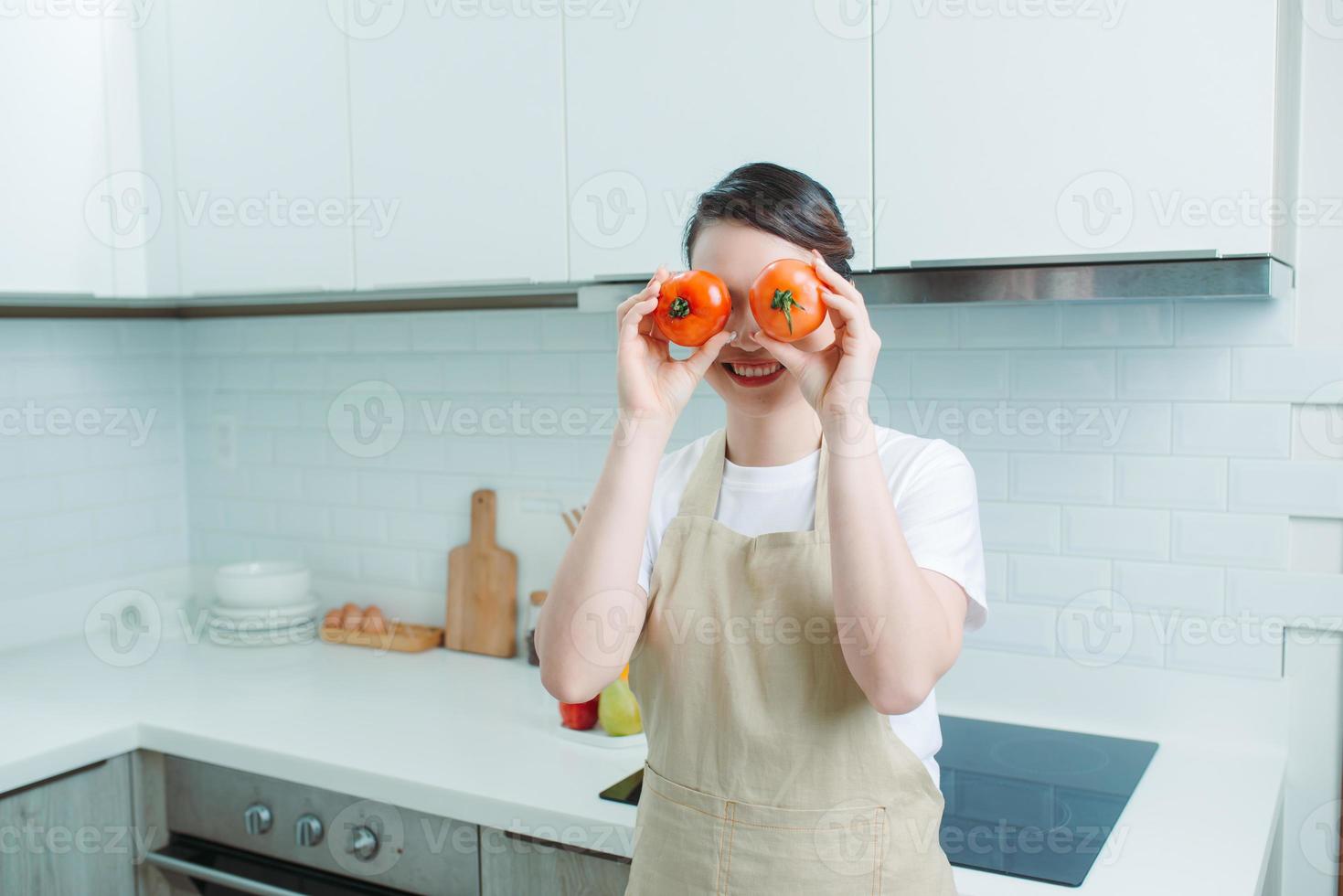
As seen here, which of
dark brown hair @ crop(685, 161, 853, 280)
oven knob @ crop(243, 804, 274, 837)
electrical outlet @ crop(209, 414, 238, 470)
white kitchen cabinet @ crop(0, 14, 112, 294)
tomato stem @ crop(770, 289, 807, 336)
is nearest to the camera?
tomato stem @ crop(770, 289, 807, 336)

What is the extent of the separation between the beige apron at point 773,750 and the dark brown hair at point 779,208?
0.78 ft

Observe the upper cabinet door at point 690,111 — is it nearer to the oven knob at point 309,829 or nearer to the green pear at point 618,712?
the green pear at point 618,712

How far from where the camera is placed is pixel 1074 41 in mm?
1466

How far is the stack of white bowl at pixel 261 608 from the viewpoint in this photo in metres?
2.49

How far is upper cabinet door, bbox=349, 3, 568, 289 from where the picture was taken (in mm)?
1854

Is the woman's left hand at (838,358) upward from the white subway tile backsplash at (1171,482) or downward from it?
upward

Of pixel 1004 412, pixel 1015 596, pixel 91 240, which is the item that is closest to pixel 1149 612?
pixel 1015 596

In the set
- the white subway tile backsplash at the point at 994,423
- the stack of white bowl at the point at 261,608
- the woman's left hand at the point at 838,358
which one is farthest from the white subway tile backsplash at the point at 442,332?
the woman's left hand at the point at 838,358

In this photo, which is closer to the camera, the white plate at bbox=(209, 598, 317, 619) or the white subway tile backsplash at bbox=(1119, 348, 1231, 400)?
the white subway tile backsplash at bbox=(1119, 348, 1231, 400)

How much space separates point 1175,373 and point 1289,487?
0.75 ft

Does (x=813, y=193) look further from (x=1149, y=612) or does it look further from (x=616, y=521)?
(x=1149, y=612)

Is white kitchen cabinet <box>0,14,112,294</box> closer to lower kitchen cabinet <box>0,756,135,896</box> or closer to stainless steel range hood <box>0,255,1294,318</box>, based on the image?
stainless steel range hood <box>0,255,1294,318</box>

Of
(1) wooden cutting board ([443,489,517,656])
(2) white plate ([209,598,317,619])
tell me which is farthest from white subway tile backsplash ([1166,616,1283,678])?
(2) white plate ([209,598,317,619])

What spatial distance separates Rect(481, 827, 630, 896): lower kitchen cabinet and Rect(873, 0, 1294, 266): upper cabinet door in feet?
2.98
